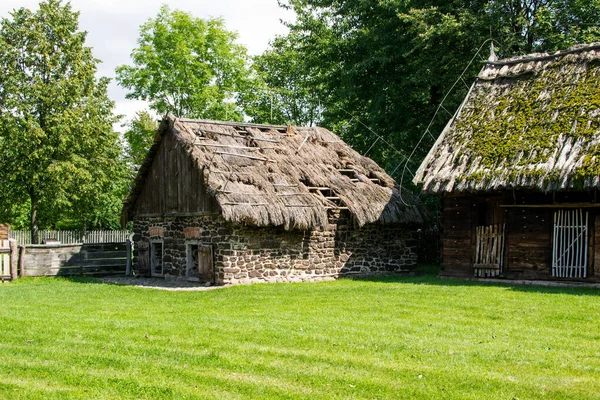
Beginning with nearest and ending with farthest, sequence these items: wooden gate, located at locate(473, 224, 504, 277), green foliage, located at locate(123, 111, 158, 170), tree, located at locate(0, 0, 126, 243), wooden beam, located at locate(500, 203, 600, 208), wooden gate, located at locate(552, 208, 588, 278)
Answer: wooden beam, located at locate(500, 203, 600, 208) < wooden gate, located at locate(552, 208, 588, 278) < wooden gate, located at locate(473, 224, 504, 277) < tree, located at locate(0, 0, 126, 243) < green foliage, located at locate(123, 111, 158, 170)

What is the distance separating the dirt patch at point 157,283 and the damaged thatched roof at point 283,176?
220cm

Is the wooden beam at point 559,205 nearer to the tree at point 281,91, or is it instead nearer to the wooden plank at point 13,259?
the wooden plank at point 13,259

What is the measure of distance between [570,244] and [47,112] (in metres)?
24.6

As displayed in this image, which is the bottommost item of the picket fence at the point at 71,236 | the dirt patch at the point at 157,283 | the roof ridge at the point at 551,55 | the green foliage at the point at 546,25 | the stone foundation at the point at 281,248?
the dirt patch at the point at 157,283

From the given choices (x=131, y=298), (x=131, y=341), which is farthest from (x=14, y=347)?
(x=131, y=298)

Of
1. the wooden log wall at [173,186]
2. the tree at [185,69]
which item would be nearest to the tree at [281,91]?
the tree at [185,69]

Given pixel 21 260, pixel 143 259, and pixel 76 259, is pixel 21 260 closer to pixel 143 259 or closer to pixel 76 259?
pixel 76 259

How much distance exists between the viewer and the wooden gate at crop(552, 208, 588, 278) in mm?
18328

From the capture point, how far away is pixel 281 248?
2127 cm

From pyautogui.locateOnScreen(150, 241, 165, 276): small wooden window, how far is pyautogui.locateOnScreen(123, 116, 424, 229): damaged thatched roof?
1701mm

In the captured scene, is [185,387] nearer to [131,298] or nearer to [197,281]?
[131,298]

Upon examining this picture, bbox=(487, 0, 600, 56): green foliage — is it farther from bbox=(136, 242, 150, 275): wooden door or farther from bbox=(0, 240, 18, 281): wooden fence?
bbox=(0, 240, 18, 281): wooden fence

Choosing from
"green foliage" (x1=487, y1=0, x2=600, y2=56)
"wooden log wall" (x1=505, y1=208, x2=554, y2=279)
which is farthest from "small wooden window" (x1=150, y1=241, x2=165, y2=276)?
"green foliage" (x1=487, y1=0, x2=600, y2=56)

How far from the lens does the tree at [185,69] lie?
4341 cm
